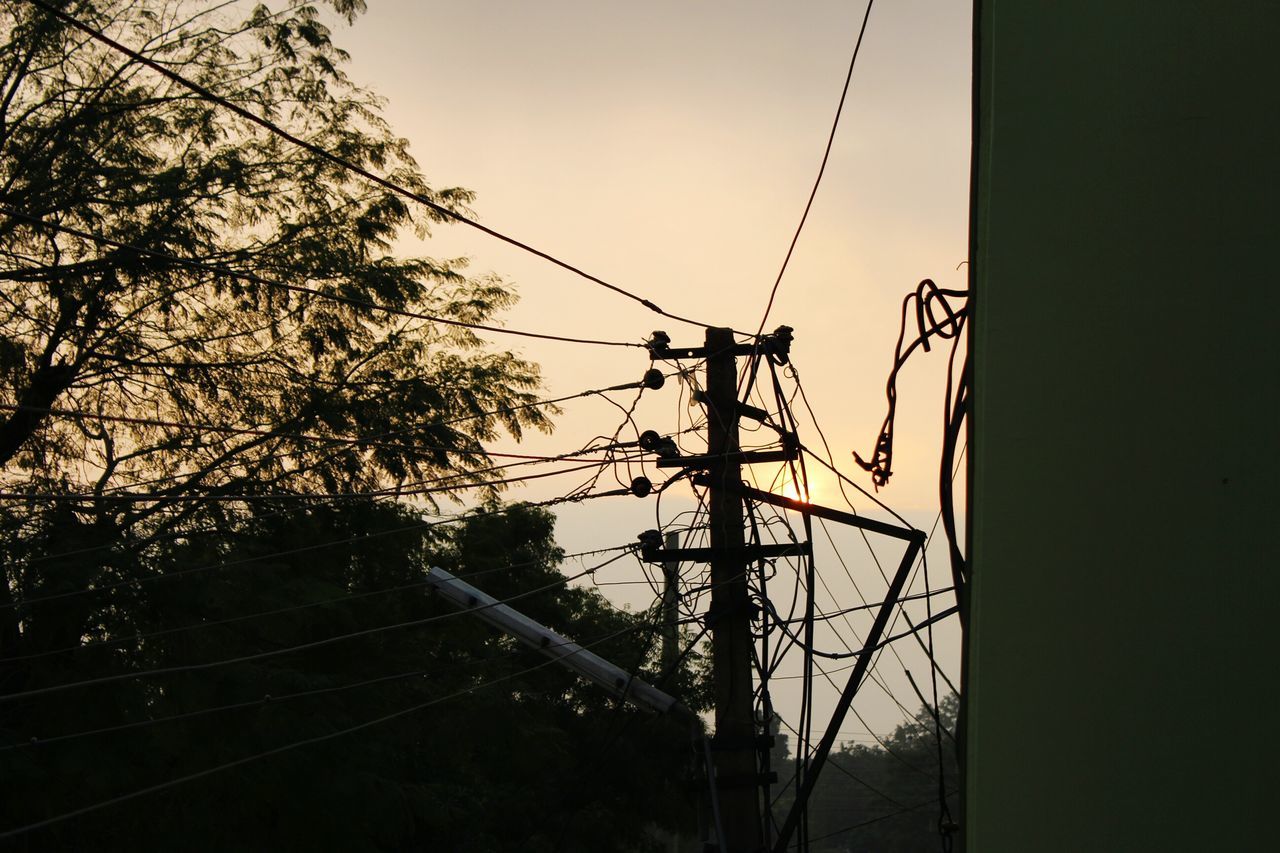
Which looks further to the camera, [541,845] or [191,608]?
[541,845]

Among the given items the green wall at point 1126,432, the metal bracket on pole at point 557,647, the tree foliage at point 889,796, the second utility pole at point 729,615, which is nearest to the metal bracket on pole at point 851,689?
the second utility pole at point 729,615

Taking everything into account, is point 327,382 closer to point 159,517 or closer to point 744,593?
point 159,517

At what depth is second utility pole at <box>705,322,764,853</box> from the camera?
8516 millimetres

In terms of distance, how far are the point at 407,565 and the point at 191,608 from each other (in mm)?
4528

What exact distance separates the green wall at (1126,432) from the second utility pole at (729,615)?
6.72 m

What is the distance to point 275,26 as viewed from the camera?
622 inches

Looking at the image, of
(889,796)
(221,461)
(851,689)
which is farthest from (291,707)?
(889,796)

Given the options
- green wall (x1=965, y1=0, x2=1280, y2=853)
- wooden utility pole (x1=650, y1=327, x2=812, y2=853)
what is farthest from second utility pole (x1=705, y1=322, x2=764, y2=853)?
green wall (x1=965, y1=0, x2=1280, y2=853)

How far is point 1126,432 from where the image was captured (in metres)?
2.09

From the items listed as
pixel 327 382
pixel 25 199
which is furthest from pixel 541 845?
pixel 25 199

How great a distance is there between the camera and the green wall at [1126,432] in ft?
6.48

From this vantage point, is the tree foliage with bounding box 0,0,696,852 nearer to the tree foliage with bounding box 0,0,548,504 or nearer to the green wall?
the tree foliage with bounding box 0,0,548,504

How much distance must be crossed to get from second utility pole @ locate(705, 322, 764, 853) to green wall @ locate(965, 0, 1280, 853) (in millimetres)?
6715

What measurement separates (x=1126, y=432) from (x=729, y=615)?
6973 millimetres
